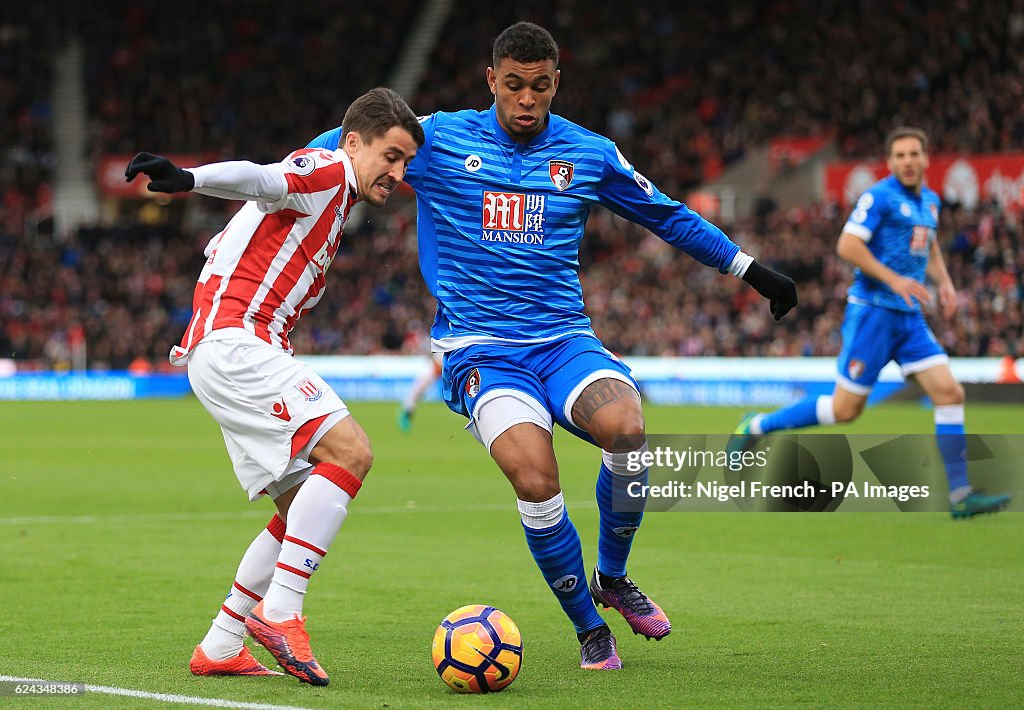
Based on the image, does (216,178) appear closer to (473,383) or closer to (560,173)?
(473,383)

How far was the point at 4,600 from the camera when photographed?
286 inches

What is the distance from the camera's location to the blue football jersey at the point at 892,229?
10634mm

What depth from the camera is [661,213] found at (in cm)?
627

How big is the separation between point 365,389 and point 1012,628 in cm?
2510

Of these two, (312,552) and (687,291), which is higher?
(312,552)

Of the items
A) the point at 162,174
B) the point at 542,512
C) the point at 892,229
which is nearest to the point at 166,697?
the point at 542,512

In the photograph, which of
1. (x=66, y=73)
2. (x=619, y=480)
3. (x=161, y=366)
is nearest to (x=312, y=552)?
(x=619, y=480)

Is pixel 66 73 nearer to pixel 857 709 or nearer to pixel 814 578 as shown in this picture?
pixel 814 578

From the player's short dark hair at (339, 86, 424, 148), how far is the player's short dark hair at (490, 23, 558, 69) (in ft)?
1.82

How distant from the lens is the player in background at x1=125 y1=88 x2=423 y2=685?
5.36 meters

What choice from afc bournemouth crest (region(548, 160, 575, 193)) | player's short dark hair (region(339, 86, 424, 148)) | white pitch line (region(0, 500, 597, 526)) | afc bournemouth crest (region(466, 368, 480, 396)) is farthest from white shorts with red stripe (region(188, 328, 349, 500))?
white pitch line (region(0, 500, 597, 526))

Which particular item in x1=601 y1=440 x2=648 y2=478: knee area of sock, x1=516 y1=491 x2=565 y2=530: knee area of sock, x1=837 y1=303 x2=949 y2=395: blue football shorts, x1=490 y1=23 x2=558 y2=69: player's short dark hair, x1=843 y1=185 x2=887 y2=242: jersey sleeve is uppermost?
x1=490 y1=23 x2=558 y2=69: player's short dark hair

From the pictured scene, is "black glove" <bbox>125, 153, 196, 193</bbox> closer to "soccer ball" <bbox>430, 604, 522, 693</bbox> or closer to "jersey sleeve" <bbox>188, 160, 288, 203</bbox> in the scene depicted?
"jersey sleeve" <bbox>188, 160, 288, 203</bbox>

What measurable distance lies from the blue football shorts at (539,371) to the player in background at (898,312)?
15.9ft
